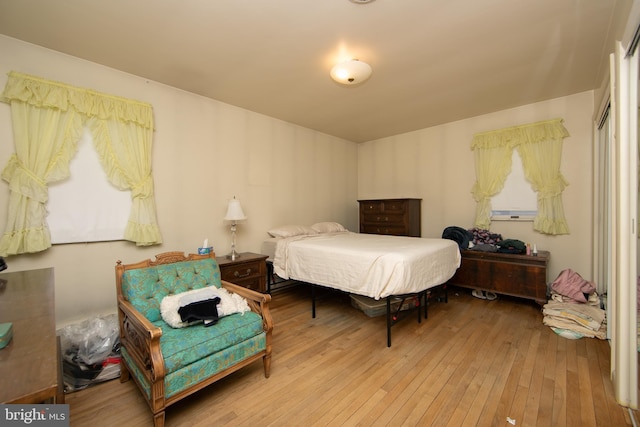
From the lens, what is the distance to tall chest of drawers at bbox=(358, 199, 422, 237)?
14.6 ft

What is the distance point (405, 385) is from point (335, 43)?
2.80 metres

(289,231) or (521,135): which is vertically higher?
(521,135)

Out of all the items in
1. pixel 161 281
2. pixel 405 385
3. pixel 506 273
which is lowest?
pixel 405 385

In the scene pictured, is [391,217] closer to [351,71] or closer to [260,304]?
[351,71]

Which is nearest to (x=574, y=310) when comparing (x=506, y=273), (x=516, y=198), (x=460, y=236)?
(x=506, y=273)

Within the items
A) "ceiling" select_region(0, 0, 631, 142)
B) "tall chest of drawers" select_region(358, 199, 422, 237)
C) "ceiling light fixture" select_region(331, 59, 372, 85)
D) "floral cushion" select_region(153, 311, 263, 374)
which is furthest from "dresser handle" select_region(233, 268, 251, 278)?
"tall chest of drawers" select_region(358, 199, 422, 237)

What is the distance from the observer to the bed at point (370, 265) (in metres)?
2.37

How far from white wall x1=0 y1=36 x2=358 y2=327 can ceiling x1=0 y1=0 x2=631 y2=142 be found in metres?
0.18

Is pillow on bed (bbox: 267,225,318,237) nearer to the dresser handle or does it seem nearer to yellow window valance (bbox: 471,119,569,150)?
the dresser handle

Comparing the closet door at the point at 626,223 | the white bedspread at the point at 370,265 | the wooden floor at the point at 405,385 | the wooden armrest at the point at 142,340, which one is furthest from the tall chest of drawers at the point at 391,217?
the wooden armrest at the point at 142,340

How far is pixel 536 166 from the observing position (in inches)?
142

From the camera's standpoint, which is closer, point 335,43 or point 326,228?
point 335,43

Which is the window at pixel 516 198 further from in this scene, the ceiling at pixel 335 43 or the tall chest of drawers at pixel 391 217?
the tall chest of drawers at pixel 391 217

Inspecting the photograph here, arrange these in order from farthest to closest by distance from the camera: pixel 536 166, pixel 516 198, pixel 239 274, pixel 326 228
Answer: pixel 326 228, pixel 516 198, pixel 536 166, pixel 239 274
